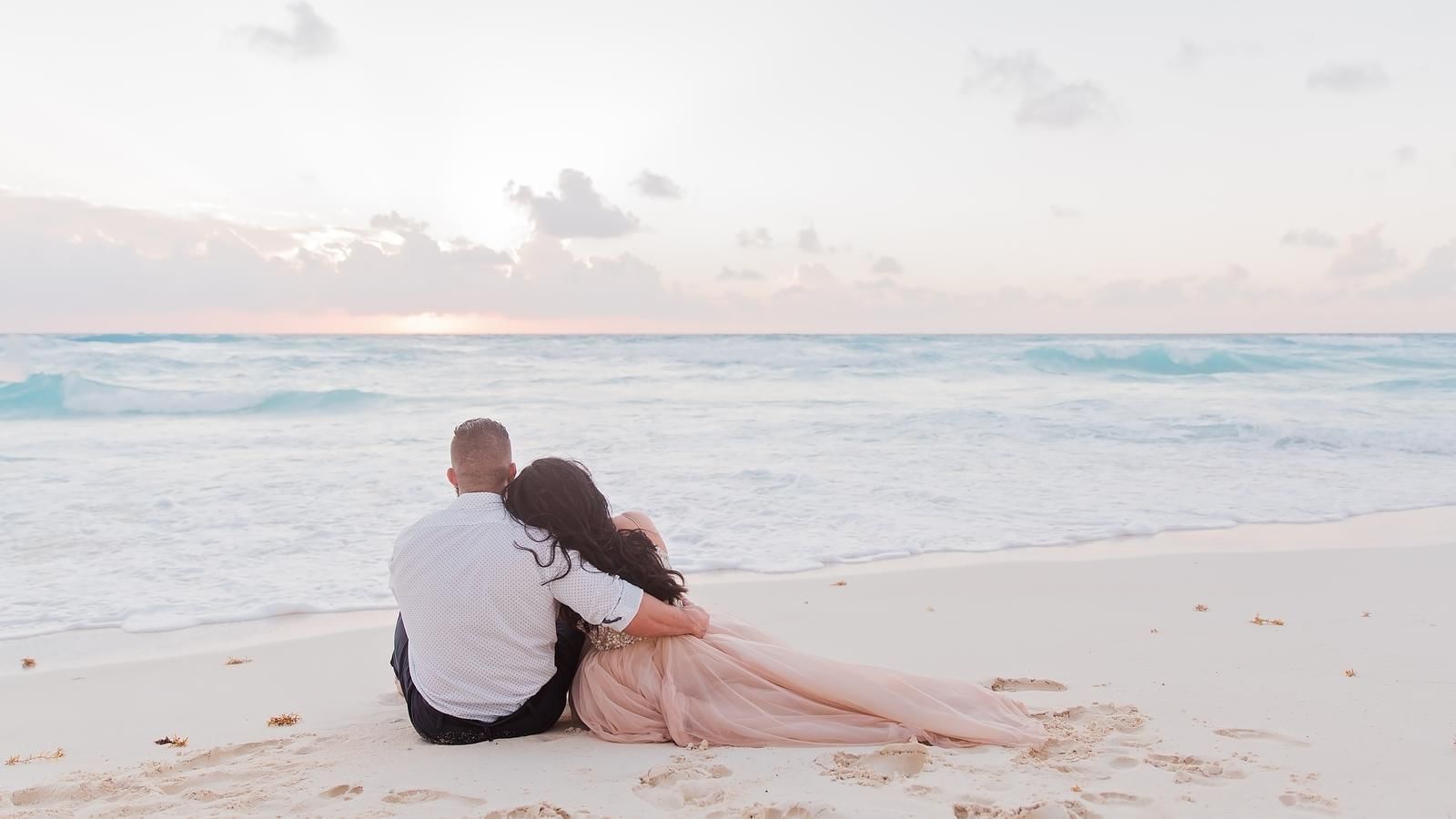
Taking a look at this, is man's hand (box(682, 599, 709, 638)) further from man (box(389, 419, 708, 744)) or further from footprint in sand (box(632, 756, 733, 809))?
footprint in sand (box(632, 756, 733, 809))

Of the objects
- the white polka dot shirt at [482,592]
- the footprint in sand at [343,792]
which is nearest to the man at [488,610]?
the white polka dot shirt at [482,592]

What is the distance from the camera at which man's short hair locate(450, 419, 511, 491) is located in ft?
11.8

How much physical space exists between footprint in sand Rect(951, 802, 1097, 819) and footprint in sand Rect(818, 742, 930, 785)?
0.33 meters

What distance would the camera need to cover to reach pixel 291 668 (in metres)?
5.23

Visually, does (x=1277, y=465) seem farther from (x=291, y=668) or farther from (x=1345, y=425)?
(x=291, y=668)

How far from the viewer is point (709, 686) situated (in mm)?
3688

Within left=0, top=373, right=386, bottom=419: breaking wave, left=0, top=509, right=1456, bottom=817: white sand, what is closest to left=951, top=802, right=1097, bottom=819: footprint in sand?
left=0, top=509, right=1456, bottom=817: white sand

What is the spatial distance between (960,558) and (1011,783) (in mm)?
4704

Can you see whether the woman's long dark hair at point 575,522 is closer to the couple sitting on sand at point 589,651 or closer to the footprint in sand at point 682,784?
the couple sitting on sand at point 589,651

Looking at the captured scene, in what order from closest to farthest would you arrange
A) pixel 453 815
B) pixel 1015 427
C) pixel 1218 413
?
pixel 453 815
pixel 1015 427
pixel 1218 413

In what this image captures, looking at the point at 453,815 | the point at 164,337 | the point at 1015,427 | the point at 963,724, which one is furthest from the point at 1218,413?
the point at 164,337

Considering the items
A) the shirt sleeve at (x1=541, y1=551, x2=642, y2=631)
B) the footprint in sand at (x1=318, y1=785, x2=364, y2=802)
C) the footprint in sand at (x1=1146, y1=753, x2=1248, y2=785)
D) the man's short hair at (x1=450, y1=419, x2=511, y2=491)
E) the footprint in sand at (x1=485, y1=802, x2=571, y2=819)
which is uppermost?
the man's short hair at (x1=450, y1=419, x2=511, y2=491)

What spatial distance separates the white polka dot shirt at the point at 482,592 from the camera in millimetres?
3490

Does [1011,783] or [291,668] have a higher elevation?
[1011,783]
